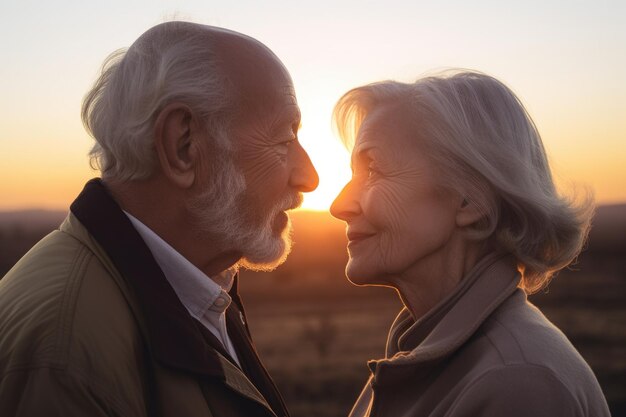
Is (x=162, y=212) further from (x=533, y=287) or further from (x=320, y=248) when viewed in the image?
(x=320, y=248)

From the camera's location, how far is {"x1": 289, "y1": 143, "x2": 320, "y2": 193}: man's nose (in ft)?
10.7

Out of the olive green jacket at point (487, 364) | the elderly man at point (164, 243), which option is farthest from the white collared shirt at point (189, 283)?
the olive green jacket at point (487, 364)

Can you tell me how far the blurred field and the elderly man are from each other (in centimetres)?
114

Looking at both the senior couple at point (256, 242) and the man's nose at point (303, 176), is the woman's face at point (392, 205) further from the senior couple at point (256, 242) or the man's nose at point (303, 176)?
the man's nose at point (303, 176)

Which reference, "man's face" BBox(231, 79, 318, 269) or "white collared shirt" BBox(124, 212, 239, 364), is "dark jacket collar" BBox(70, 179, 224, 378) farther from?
"man's face" BBox(231, 79, 318, 269)

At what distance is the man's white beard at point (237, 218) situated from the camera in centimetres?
297

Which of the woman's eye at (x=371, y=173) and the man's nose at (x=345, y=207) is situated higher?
the woman's eye at (x=371, y=173)

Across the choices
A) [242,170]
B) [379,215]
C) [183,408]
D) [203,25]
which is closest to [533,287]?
[379,215]

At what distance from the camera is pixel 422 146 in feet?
9.52

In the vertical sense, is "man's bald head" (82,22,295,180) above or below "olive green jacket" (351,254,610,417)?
above

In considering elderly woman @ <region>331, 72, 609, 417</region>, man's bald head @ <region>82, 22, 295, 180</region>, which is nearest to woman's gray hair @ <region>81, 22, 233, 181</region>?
man's bald head @ <region>82, 22, 295, 180</region>

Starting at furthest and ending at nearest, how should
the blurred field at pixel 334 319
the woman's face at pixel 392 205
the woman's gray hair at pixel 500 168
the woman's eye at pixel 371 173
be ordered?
1. the blurred field at pixel 334 319
2. the woman's eye at pixel 371 173
3. the woman's face at pixel 392 205
4. the woman's gray hair at pixel 500 168

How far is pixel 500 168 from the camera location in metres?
2.78

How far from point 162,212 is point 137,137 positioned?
285 mm
